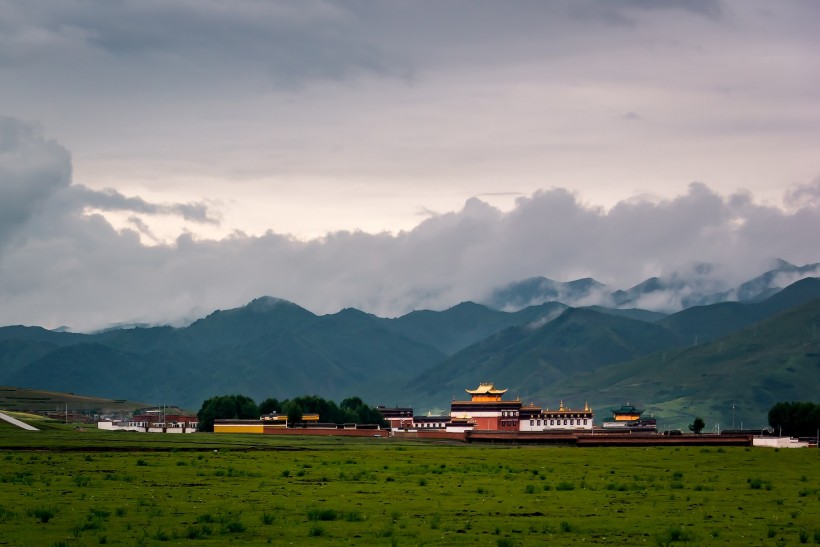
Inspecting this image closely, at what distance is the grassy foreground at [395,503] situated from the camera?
4809 cm

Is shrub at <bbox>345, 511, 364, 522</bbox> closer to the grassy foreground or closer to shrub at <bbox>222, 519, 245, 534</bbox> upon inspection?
the grassy foreground

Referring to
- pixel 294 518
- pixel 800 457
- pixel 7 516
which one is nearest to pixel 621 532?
pixel 294 518

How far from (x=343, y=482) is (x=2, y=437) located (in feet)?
311

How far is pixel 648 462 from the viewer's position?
343ft

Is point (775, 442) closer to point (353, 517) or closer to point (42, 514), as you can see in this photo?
point (353, 517)

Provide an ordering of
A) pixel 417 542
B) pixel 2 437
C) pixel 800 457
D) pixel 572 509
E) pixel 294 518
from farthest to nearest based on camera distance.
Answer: pixel 2 437 < pixel 800 457 < pixel 572 509 < pixel 294 518 < pixel 417 542

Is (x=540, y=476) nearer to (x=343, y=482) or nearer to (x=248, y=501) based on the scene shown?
(x=343, y=482)

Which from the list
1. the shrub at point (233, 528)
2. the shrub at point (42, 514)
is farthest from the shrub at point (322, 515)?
the shrub at point (42, 514)

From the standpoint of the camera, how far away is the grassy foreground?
1893 inches

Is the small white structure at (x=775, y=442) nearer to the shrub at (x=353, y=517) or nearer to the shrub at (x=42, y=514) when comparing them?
the shrub at (x=353, y=517)

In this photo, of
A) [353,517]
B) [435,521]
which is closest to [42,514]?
[353,517]

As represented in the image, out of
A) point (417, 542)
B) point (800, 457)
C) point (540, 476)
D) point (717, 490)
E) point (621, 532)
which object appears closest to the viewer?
point (417, 542)

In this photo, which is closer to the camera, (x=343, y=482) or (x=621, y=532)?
(x=621, y=532)

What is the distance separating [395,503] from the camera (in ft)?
199
